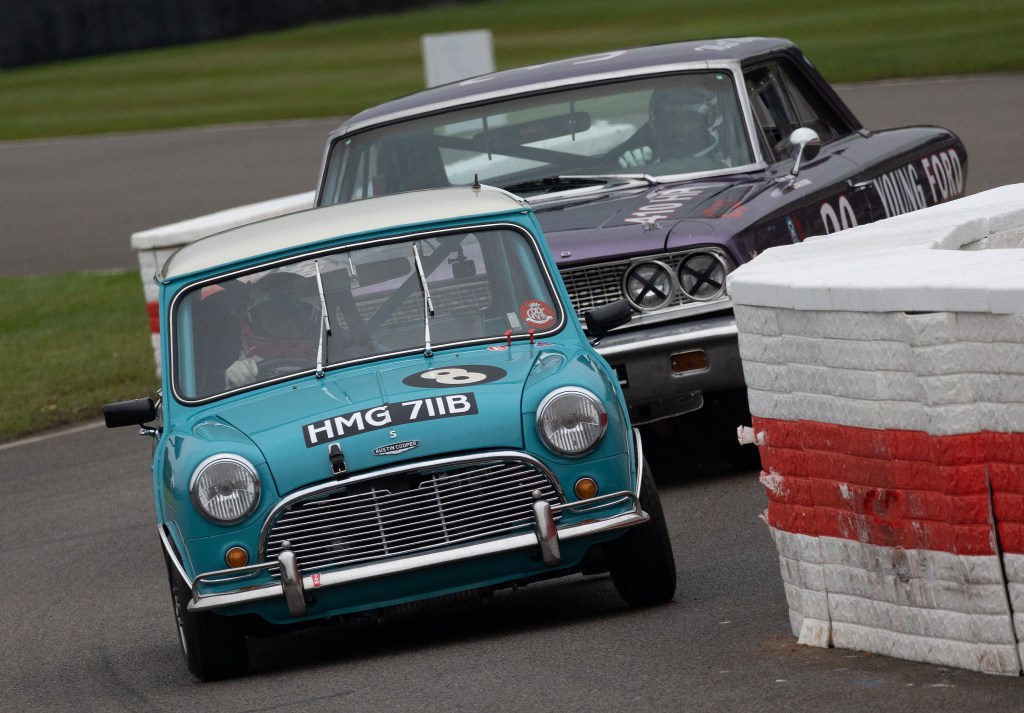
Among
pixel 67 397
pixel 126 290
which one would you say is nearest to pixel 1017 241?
pixel 67 397

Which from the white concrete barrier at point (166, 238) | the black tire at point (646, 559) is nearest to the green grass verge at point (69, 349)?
the white concrete barrier at point (166, 238)

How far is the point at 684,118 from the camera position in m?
9.81

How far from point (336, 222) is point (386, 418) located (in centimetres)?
137

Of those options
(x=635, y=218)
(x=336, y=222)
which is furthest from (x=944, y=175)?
(x=336, y=222)

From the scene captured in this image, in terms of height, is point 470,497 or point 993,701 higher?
point 470,497

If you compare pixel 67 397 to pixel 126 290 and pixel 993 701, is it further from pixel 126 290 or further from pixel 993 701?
pixel 993 701

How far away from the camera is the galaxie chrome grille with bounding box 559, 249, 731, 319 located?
8.55 metres

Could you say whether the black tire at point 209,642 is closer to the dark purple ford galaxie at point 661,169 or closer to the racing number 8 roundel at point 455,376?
the racing number 8 roundel at point 455,376

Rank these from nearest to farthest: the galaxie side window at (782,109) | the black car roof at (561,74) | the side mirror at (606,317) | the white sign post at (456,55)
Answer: the side mirror at (606,317), the galaxie side window at (782,109), the black car roof at (561,74), the white sign post at (456,55)

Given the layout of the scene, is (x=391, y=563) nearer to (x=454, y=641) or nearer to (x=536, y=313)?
(x=454, y=641)

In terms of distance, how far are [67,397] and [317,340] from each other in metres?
7.03

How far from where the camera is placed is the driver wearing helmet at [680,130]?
9672 millimetres

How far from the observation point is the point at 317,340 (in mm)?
7020

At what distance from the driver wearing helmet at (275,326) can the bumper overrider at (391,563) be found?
0.98 meters
